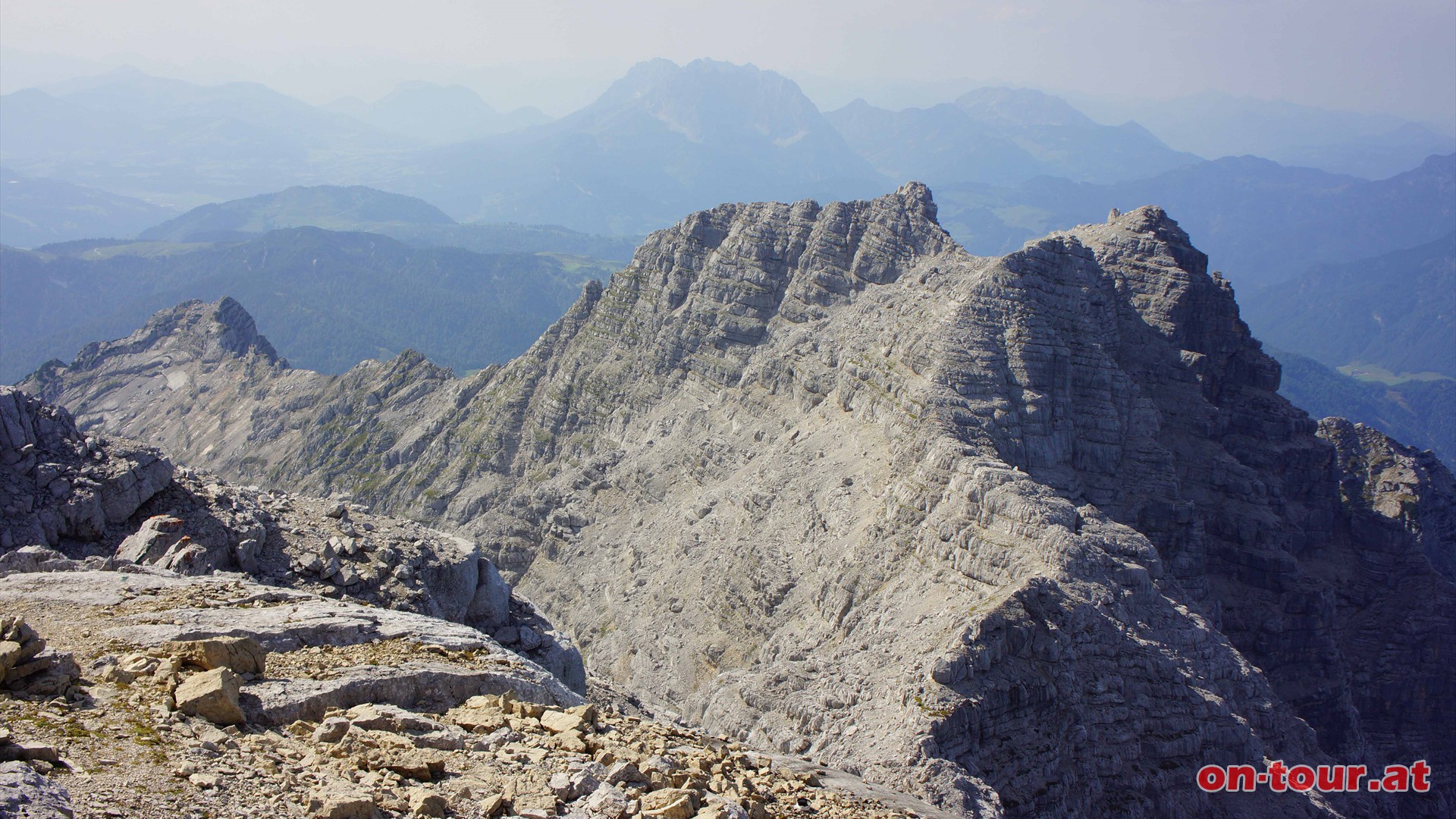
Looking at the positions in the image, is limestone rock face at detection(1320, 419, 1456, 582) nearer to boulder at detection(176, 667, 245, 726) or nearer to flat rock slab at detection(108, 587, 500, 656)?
flat rock slab at detection(108, 587, 500, 656)

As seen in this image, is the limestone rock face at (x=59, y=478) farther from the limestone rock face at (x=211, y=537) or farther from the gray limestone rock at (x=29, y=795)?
the gray limestone rock at (x=29, y=795)

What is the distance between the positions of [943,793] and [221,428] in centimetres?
12314

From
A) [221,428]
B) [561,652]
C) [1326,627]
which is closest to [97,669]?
[561,652]

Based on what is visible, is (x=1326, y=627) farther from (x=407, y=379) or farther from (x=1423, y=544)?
(x=407, y=379)

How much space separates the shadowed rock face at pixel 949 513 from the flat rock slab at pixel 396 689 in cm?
1599

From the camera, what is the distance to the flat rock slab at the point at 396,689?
57.3 ft

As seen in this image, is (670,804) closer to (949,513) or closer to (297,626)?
(297,626)

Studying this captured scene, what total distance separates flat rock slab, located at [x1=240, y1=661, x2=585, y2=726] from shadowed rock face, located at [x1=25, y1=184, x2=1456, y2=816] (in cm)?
1599

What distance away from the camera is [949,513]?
4784cm

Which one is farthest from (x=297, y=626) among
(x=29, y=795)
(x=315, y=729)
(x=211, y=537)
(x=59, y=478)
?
(x=59, y=478)

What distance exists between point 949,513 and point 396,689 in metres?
33.1

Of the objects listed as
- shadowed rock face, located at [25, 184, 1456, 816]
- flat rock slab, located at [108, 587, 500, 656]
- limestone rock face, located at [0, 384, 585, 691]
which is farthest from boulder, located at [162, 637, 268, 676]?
shadowed rock face, located at [25, 184, 1456, 816]

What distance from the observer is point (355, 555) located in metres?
30.4

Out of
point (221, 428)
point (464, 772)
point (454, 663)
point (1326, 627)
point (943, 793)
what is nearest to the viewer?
point (464, 772)
